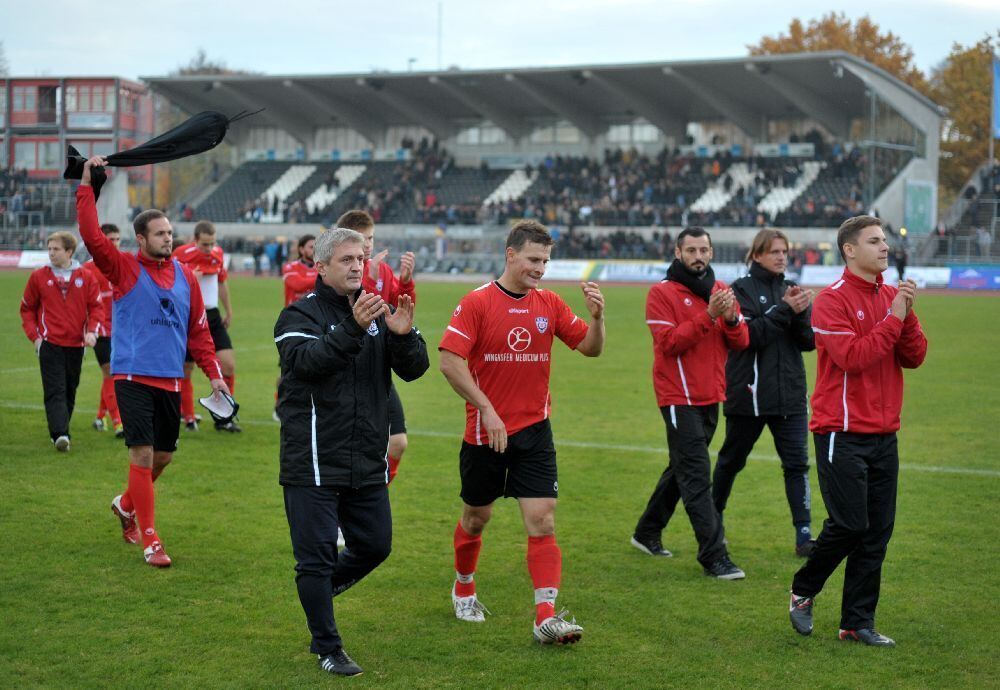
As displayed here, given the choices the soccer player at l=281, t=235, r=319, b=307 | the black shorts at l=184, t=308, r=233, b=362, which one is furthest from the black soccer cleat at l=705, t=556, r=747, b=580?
the black shorts at l=184, t=308, r=233, b=362

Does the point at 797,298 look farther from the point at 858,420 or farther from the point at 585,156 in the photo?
the point at 585,156

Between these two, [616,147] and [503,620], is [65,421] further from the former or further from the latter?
[616,147]

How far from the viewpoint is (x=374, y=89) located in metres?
59.9

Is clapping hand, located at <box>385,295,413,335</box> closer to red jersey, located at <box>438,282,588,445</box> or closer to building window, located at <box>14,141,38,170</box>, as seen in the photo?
red jersey, located at <box>438,282,588,445</box>

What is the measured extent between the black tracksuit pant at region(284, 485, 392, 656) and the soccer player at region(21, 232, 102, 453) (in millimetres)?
6123

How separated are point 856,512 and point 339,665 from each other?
2598mm

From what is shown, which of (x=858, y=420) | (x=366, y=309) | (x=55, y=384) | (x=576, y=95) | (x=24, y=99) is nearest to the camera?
(x=366, y=309)

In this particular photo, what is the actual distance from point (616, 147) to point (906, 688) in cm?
5653

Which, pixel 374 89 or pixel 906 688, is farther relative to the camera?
pixel 374 89

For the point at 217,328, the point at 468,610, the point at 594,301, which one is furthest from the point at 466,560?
the point at 217,328

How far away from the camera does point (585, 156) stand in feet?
198

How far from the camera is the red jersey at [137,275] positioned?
6.62 metres

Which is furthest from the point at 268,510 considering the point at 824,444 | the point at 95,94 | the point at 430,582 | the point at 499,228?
the point at 95,94

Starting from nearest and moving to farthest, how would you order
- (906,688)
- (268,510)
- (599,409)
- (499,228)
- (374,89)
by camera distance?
(906,688) → (268,510) → (599,409) → (499,228) → (374,89)
